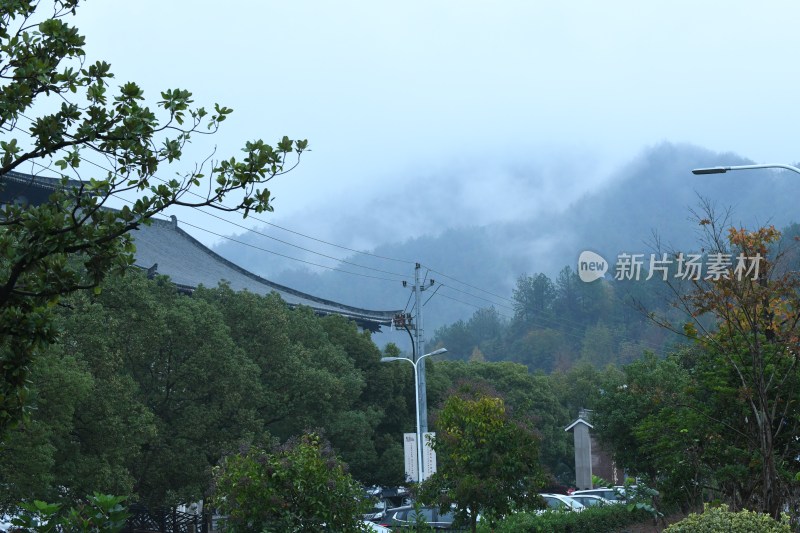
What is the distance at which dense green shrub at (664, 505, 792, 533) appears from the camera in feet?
33.4

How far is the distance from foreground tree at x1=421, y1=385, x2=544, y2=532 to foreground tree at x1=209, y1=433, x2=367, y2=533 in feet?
19.1

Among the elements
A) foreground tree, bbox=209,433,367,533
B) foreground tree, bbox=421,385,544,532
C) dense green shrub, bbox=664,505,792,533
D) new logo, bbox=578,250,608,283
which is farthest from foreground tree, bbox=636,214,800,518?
foreground tree, bbox=209,433,367,533

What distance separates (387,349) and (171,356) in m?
19.7

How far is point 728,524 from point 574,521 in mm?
10946

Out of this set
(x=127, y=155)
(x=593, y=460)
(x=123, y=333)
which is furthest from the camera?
(x=593, y=460)

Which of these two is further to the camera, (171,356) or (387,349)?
(387,349)

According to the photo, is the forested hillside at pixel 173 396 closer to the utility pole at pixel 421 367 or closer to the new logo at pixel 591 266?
the utility pole at pixel 421 367

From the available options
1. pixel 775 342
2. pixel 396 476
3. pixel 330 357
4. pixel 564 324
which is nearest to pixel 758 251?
pixel 775 342

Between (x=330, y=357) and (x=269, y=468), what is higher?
(x=330, y=357)

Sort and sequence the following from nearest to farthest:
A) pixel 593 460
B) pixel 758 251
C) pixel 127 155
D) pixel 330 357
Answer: pixel 127 155 → pixel 758 251 → pixel 330 357 → pixel 593 460

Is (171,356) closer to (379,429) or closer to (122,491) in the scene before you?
(122,491)

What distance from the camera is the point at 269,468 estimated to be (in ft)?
37.7

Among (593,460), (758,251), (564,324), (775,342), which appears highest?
(564,324)

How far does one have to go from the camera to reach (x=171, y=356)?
25.1 m
